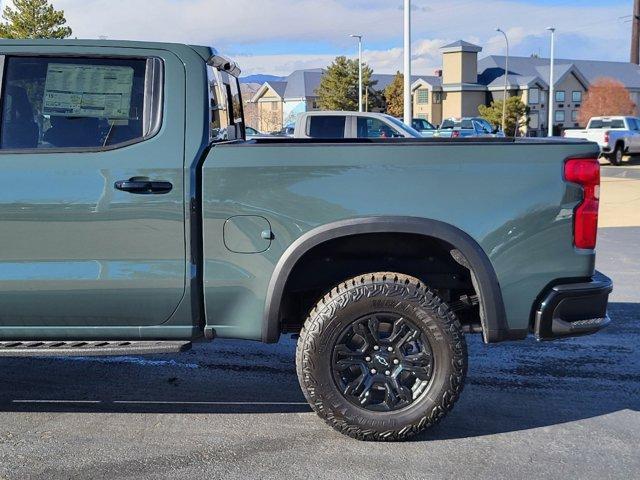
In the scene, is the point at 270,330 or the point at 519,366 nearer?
the point at 270,330

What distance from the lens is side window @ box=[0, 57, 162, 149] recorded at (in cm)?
A: 419

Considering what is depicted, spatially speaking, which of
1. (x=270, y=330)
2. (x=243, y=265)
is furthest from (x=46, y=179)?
(x=270, y=330)

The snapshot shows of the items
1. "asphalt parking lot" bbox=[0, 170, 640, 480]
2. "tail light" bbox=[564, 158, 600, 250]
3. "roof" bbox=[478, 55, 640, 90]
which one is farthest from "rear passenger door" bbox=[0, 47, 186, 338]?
"roof" bbox=[478, 55, 640, 90]

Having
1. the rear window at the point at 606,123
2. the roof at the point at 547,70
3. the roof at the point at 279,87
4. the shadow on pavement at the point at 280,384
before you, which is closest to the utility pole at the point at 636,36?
the roof at the point at 547,70

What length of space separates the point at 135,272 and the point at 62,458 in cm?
102

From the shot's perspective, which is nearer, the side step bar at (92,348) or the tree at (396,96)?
the side step bar at (92,348)

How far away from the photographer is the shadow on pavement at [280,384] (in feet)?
15.6

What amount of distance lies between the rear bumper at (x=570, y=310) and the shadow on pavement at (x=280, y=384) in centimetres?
69

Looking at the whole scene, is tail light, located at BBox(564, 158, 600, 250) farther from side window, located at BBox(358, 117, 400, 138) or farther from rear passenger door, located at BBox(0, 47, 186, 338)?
side window, located at BBox(358, 117, 400, 138)

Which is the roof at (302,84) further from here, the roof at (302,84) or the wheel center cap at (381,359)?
the wheel center cap at (381,359)

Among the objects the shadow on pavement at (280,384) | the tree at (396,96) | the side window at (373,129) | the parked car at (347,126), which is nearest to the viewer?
the shadow on pavement at (280,384)

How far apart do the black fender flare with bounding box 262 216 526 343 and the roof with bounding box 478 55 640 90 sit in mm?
72279

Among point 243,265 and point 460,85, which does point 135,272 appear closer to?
point 243,265

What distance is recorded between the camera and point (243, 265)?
13.4ft
